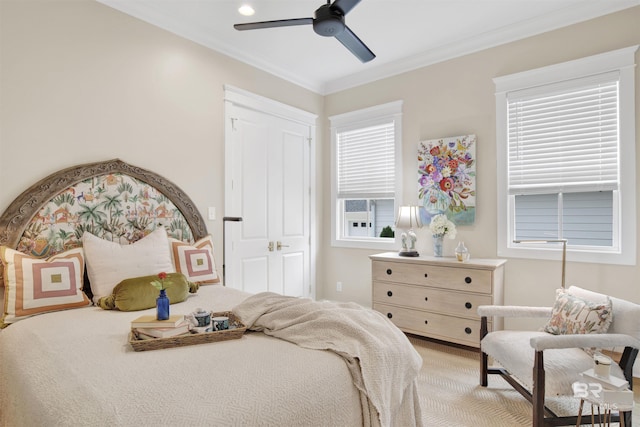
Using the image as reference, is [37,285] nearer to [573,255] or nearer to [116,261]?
[116,261]

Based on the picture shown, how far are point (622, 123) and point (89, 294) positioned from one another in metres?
4.11

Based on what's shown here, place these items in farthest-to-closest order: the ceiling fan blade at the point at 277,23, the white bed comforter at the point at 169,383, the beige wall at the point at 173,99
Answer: the beige wall at the point at 173,99
the ceiling fan blade at the point at 277,23
the white bed comforter at the point at 169,383

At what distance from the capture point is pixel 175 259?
2781mm

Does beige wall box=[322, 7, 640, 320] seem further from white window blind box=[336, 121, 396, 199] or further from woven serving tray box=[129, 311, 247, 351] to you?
woven serving tray box=[129, 311, 247, 351]

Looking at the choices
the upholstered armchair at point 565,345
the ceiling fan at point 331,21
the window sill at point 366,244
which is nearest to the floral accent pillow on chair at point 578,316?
the upholstered armchair at point 565,345

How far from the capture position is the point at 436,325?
3.19 m

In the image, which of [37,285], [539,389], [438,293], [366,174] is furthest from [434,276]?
[37,285]

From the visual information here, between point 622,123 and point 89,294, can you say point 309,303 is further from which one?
point 622,123

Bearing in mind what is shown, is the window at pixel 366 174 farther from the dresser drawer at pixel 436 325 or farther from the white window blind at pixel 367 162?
the dresser drawer at pixel 436 325

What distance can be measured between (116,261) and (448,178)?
2989 millimetres

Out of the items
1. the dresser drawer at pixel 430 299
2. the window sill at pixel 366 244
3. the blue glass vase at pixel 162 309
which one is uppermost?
the window sill at pixel 366 244

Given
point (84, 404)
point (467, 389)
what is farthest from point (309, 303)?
point (467, 389)

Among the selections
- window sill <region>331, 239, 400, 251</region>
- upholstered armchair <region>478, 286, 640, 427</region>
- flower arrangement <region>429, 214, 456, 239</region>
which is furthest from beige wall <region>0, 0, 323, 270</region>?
upholstered armchair <region>478, 286, 640, 427</region>

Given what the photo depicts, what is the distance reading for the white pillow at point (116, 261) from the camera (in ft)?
7.48
